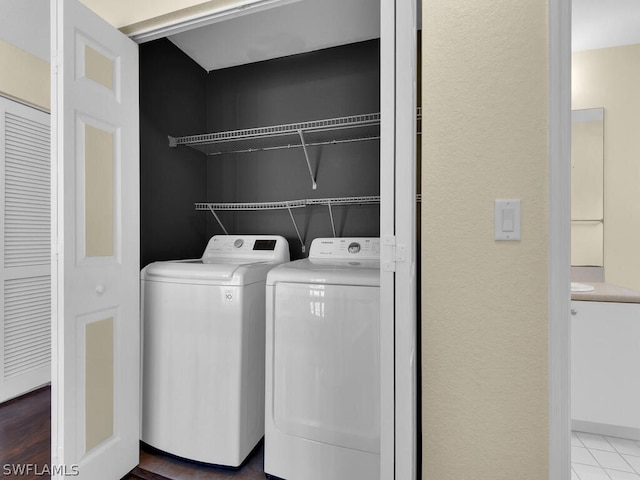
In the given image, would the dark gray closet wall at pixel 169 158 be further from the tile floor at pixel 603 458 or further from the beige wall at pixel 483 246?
the tile floor at pixel 603 458

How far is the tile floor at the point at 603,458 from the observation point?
A: 1744 mm

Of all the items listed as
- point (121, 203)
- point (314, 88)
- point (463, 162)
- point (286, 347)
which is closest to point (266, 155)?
point (314, 88)

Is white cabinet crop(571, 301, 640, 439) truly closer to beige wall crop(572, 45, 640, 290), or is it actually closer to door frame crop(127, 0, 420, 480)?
beige wall crop(572, 45, 640, 290)

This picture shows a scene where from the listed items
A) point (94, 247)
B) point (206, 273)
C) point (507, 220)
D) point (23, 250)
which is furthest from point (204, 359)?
point (23, 250)

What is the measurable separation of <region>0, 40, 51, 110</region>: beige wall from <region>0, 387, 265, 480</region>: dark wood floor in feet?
7.13

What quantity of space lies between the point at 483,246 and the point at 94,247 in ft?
5.07

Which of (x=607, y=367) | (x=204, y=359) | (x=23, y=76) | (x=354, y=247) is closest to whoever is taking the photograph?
(x=204, y=359)

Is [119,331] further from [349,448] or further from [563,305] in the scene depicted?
[563,305]

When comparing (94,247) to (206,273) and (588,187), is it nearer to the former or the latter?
(206,273)

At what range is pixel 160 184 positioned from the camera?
218cm

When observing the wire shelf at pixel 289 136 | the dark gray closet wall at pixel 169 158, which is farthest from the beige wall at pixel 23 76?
the wire shelf at pixel 289 136

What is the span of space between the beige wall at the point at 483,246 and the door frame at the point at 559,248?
20 millimetres

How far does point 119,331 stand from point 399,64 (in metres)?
1.63

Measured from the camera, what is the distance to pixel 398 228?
108 centimetres
